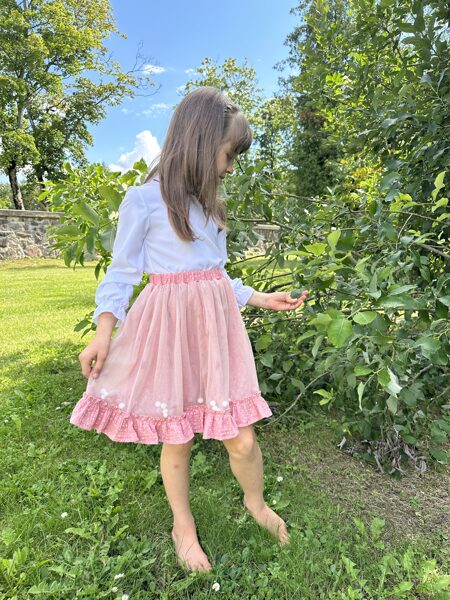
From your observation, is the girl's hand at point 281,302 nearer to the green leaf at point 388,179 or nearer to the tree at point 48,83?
the green leaf at point 388,179

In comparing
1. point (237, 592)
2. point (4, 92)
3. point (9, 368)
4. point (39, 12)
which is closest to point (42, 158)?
point (4, 92)

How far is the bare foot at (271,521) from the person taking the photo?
1.61m

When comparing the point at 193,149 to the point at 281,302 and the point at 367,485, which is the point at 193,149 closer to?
the point at 281,302

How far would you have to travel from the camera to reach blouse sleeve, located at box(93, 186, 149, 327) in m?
1.40

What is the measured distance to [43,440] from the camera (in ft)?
7.59

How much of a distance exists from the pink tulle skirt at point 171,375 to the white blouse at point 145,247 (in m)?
0.05

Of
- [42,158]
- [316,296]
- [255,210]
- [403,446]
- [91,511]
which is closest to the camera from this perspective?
[91,511]

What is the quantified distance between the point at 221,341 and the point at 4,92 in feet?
63.7

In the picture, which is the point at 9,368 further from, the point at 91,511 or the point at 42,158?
the point at 42,158

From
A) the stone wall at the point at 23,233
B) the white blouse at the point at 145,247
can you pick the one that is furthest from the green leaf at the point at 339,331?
the stone wall at the point at 23,233

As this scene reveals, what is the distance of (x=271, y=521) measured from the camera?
1.64m

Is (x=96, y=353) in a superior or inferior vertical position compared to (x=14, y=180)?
inferior

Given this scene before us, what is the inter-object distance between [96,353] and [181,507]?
0.64 metres

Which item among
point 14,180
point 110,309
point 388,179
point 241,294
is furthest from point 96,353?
point 14,180
